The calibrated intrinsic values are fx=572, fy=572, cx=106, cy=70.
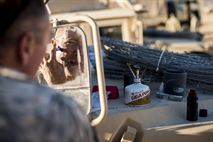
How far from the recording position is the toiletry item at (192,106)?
266 cm

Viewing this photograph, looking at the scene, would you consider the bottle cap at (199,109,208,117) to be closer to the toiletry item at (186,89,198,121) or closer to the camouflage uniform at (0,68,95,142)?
the toiletry item at (186,89,198,121)

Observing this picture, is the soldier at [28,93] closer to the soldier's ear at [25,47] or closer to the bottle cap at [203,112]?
the soldier's ear at [25,47]

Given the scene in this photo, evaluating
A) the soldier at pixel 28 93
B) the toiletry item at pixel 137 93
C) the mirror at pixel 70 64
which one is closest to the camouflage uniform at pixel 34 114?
the soldier at pixel 28 93

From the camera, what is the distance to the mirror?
95.3 inches

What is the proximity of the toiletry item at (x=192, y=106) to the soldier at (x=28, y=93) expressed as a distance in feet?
4.49

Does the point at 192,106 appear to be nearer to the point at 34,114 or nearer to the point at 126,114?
the point at 126,114

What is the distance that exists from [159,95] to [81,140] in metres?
1.60

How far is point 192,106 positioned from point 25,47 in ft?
4.90

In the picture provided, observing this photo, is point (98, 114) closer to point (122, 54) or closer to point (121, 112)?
point (121, 112)

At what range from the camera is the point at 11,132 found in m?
1.20

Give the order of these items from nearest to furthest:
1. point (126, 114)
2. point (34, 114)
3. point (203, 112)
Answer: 1. point (34, 114)
2. point (126, 114)
3. point (203, 112)

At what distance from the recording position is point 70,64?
8.06ft

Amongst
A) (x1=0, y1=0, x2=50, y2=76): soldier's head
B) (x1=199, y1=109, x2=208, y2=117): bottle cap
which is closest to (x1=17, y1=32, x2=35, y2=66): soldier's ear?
(x1=0, y1=0, x2=50, y2=76): soldier's head

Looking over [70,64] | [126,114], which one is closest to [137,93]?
[126,114]
